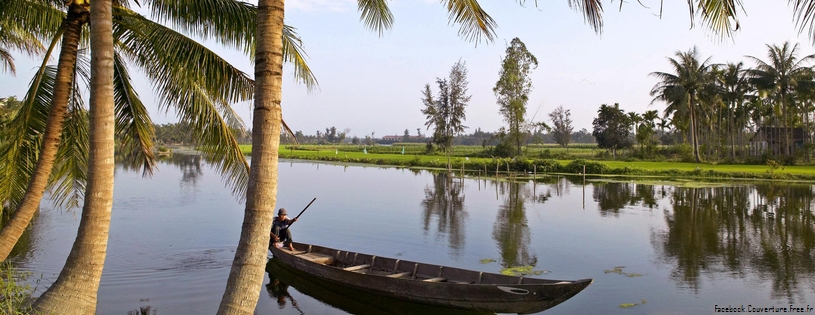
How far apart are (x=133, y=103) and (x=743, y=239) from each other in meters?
16.2

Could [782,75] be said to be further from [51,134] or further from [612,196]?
[51,134]

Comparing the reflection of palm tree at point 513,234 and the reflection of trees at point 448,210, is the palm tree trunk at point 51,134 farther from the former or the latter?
the reflection of trees at point 448,210

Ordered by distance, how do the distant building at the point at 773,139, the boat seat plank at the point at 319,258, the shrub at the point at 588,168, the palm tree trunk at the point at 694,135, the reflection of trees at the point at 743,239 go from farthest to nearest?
the distant building at the point at 773,139 → the palm tree trunk at the point at 694,135 → the shrub at the point at 588,168 → the reflection of trees at the point at 743,239 → the boat seat plank at the point at 319,258

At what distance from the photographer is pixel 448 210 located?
Result: 24.1 metres

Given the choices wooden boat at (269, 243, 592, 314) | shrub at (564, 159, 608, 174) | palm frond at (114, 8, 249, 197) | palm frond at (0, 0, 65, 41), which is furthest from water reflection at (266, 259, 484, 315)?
shrub at (564, 159, 608, 174)

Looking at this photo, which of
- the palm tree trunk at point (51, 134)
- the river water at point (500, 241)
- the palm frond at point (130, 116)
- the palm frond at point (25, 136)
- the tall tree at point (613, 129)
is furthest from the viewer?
the tall tree at point (613, 129)

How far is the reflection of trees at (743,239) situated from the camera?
12867 millimetres

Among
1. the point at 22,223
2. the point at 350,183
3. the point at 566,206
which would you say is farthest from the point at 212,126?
the point at 350,183

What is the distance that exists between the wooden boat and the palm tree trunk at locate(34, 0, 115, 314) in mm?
4934

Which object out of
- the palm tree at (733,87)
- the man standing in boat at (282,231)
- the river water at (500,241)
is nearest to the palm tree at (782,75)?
the palm tree at (733,87)

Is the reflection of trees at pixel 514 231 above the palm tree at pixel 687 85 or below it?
below

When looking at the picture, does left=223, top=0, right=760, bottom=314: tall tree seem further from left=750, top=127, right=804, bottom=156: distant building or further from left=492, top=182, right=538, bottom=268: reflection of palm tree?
left=750, top=127, right=804, bottom=156: distant building

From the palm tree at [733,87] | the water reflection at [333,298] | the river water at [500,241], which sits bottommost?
the water reflection at [333,298]

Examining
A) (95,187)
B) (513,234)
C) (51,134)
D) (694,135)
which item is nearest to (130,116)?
(51,134)
